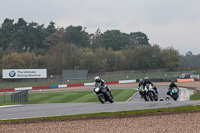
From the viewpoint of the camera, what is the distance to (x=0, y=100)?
132ft

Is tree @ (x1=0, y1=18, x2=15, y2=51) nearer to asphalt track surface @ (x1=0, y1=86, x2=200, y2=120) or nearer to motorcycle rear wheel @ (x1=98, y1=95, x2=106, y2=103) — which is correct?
motorcycle rear wheel @ (x1=98, y1=95, x2=106, y2=103)

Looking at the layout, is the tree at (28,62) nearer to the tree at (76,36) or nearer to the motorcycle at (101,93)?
the tree at (76,36)

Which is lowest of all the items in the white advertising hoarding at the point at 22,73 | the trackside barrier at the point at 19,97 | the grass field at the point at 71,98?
the grass field at the point at 71,98

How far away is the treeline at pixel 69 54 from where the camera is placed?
98562mm

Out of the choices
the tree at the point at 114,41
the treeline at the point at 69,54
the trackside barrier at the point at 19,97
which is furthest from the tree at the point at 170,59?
the trackside barrier at the point at 19,97

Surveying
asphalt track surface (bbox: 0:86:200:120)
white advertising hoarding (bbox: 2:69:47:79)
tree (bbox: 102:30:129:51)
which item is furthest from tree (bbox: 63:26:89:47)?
asphalt track surface (bbox: 0:86:200:120)

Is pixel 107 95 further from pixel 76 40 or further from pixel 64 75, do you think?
pixel 76 40

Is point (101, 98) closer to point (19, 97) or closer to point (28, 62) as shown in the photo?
point (19, 97)

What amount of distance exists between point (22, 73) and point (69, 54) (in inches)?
1191

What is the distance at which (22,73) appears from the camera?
255ft

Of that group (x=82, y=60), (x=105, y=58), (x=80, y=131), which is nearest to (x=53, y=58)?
(x=82, y=60)

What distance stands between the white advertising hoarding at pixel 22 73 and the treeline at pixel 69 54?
1824 centimetres

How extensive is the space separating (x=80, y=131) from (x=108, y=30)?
15417cm

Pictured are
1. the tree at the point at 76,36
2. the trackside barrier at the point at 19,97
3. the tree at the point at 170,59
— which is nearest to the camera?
the trackside barrier at the point at 19,97
